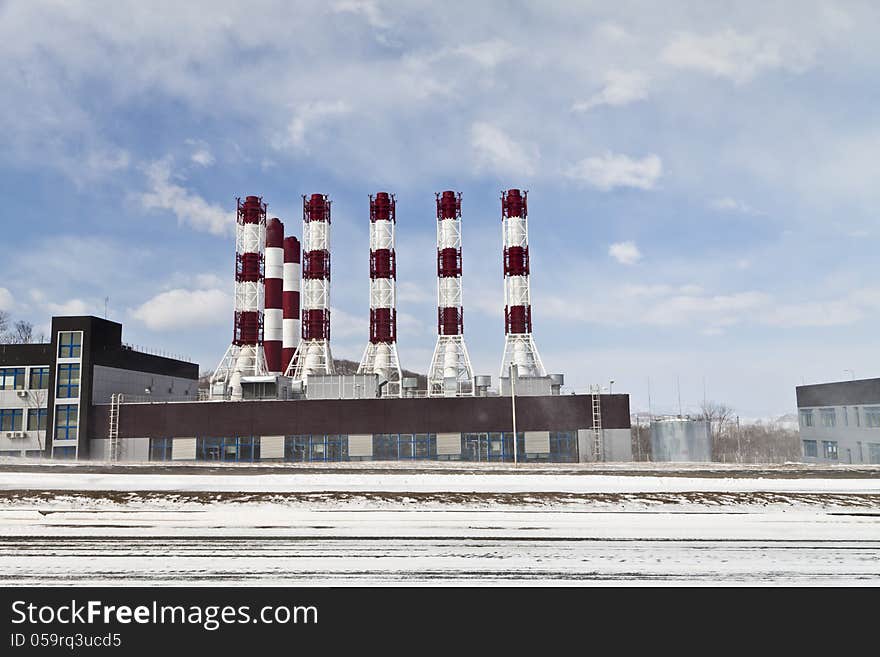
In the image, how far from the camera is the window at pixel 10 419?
4384cm

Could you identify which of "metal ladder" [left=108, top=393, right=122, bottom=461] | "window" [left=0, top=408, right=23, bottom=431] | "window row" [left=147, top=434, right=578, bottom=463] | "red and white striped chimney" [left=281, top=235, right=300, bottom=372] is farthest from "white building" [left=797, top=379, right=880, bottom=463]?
"window" [left=0, top=408, right=23, bottom=431]

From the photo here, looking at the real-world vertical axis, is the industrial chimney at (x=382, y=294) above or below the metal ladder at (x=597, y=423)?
above

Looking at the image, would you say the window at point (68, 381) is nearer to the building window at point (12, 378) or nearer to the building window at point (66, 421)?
the building window at point (66, 421)

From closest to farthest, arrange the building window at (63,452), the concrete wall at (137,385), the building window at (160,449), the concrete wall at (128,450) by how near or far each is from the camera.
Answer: the building window at (160,449)
the concrete wall at (128,450)
the building window at (63,452)
the concrete wall at (137,385)

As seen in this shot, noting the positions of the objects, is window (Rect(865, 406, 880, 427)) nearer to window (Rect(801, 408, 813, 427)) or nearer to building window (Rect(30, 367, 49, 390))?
window (Rect(801, 408, 813, 427))

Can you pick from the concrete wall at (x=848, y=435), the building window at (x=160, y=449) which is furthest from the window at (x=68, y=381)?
the concrete wall at (x=848, y=435)

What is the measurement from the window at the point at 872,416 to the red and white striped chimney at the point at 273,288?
51776 millimetres

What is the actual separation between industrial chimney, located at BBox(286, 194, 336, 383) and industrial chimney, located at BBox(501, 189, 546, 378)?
16.6 m

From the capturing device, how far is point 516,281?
171 ft

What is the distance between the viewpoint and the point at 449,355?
52125 millimetres

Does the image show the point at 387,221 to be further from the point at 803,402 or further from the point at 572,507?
the point at 803,402

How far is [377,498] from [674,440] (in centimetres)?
2793

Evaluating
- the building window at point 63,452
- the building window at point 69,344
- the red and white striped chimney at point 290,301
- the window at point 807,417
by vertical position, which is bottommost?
the building window at point 63,452
